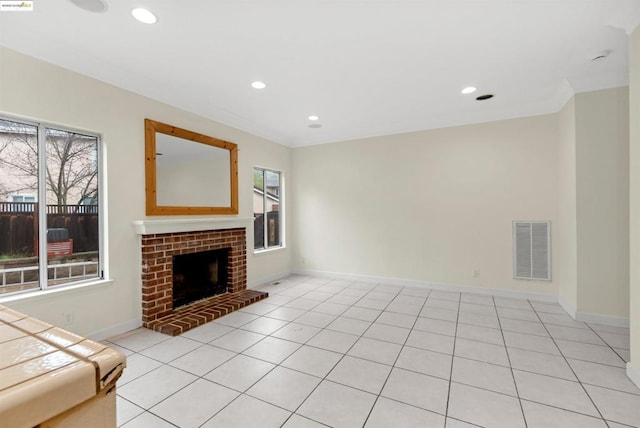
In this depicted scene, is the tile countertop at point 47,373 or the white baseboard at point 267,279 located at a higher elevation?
the tile countertop at point 47,373

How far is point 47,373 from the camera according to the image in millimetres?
486

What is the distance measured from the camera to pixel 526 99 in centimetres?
393

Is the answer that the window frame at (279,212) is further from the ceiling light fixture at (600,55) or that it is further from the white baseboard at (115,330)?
the ceiling light fixture at (600,55)

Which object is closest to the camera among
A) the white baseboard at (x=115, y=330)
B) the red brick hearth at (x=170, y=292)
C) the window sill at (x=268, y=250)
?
the white baseboard at (x=115, y=330)

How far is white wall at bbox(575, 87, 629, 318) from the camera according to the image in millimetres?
3184

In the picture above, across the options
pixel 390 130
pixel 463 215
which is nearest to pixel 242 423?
pixel 463 215

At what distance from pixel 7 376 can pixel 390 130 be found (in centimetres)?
517

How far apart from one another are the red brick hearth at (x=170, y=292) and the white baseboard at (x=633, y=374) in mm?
3869

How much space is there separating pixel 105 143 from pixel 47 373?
10.6 feet

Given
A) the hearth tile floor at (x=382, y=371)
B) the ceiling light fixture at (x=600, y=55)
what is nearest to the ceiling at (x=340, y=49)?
the ceiling light fixture at (x=600, y=55)

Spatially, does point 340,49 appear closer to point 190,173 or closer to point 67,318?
point 190,173

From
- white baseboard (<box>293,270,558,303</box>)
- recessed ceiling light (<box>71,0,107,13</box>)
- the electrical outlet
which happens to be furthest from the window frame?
recessed ceiling light (<box>71,0,107,13</box>)

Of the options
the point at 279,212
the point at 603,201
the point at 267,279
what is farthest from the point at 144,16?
the point at 603,201

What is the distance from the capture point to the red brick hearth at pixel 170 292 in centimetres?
329
